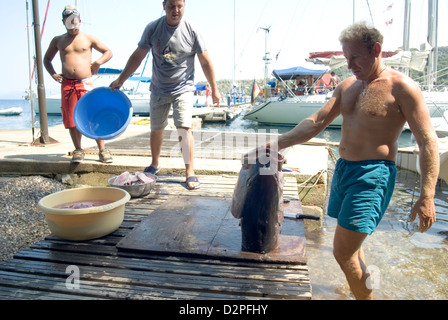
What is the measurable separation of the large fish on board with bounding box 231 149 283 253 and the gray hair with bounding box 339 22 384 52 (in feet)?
3.21

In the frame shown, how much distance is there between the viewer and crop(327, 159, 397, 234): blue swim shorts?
2.37 m

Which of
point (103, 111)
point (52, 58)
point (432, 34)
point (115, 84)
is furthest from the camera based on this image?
point (432, 34)

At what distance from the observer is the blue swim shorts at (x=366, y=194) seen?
237 centimetres

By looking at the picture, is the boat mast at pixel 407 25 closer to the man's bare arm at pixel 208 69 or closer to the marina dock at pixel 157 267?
the man's bare arm at pixel 208 69

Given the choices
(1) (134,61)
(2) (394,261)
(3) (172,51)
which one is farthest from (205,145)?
(2) (394,261)

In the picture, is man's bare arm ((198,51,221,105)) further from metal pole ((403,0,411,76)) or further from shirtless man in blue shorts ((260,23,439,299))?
metal pole ((403,0,411,76))

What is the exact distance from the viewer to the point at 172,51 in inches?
174

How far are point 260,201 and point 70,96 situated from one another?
13.3 ft

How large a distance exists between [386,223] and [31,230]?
552 cm

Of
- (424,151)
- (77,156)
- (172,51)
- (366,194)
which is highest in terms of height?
(172,51)

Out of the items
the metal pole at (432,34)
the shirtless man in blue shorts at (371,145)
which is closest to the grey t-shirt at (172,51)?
the shirtless man in blue shorts at (371,145)

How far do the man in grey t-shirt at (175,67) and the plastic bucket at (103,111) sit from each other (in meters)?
0.46

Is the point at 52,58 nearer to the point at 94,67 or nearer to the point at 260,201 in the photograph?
the point at 94,67
